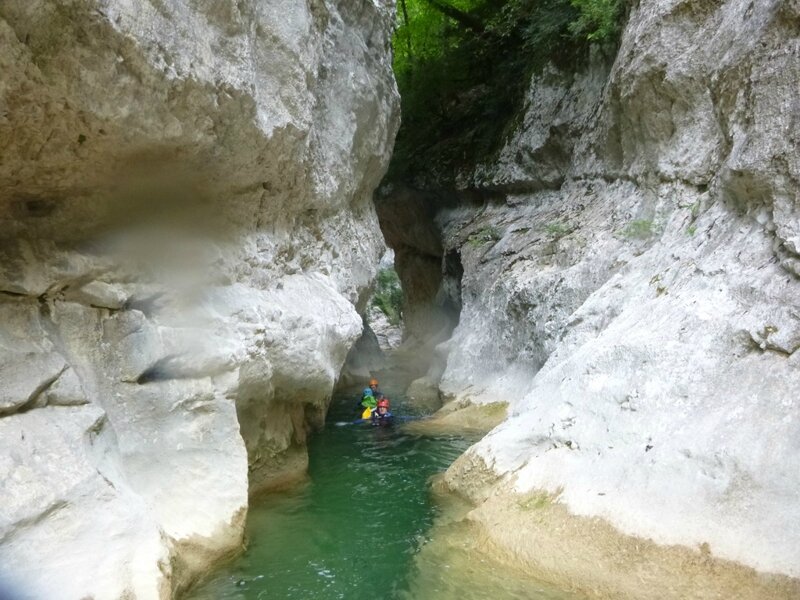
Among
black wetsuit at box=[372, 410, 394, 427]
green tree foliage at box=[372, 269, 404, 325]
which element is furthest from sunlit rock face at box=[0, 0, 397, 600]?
green tree foliage at box=[372, 269, 404, 325]

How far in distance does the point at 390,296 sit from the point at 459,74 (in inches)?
619

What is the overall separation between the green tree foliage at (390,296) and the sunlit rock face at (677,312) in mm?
18794

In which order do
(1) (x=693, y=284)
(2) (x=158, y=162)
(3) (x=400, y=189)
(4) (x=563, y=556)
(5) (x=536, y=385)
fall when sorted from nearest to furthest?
1. (4) (x=563, y=556)
2. (2) (x=158, y=162)
3. (1) (x=693, y=284)
4. (5) (x=536, y=385)
5. (3) (x=400, y=189)

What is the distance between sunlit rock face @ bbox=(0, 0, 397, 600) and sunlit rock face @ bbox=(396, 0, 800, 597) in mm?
3060

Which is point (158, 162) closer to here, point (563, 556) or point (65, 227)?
point (65, 227)

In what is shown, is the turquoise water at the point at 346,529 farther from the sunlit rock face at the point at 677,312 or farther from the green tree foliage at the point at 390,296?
the green tree foliage at the point at 390,296

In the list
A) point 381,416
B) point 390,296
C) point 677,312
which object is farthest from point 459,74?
point 390,296

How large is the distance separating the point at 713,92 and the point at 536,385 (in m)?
4.63

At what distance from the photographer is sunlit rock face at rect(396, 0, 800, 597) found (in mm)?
5184

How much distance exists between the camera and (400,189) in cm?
1983

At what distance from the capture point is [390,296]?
32375 mm

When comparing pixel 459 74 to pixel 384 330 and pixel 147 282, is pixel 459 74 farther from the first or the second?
pixel 384 330

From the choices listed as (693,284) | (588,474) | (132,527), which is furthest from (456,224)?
(132,527)

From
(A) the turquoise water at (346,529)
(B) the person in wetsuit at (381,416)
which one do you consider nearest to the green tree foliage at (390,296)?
(B) the person in wetsuit at (381,416)
